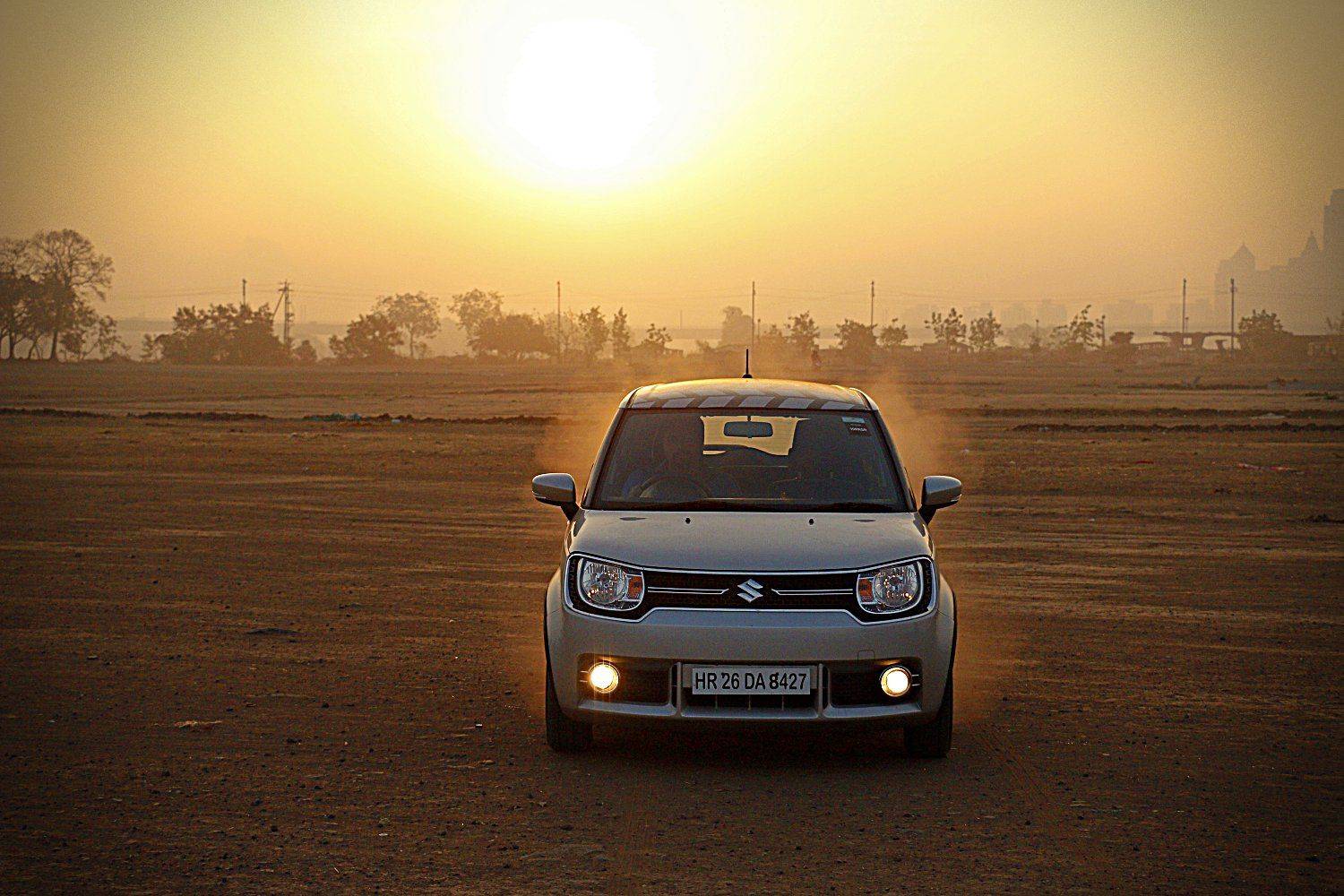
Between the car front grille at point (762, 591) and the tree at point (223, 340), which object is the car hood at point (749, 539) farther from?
the tree at point (223, 340)

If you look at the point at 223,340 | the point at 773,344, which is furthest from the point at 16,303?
the point at 773,344

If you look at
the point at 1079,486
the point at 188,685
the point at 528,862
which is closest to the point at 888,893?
the point at 528,862

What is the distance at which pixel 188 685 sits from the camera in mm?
8078

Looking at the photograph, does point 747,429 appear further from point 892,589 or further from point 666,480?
point 892,589

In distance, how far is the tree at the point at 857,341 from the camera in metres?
153

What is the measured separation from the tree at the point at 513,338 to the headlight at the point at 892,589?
569 ft

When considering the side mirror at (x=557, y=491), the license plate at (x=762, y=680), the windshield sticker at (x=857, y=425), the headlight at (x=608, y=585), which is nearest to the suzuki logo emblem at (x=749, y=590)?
the license plate at (x=762, y=680)

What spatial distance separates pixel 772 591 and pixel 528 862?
164cm

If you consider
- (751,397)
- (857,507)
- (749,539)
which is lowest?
(749,539)

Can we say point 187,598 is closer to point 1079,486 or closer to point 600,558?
point 600,558

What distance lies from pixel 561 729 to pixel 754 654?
104 centimetres

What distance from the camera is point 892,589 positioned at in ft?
20.8

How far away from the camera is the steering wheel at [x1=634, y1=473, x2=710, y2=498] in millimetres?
7402

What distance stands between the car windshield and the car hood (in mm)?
198
